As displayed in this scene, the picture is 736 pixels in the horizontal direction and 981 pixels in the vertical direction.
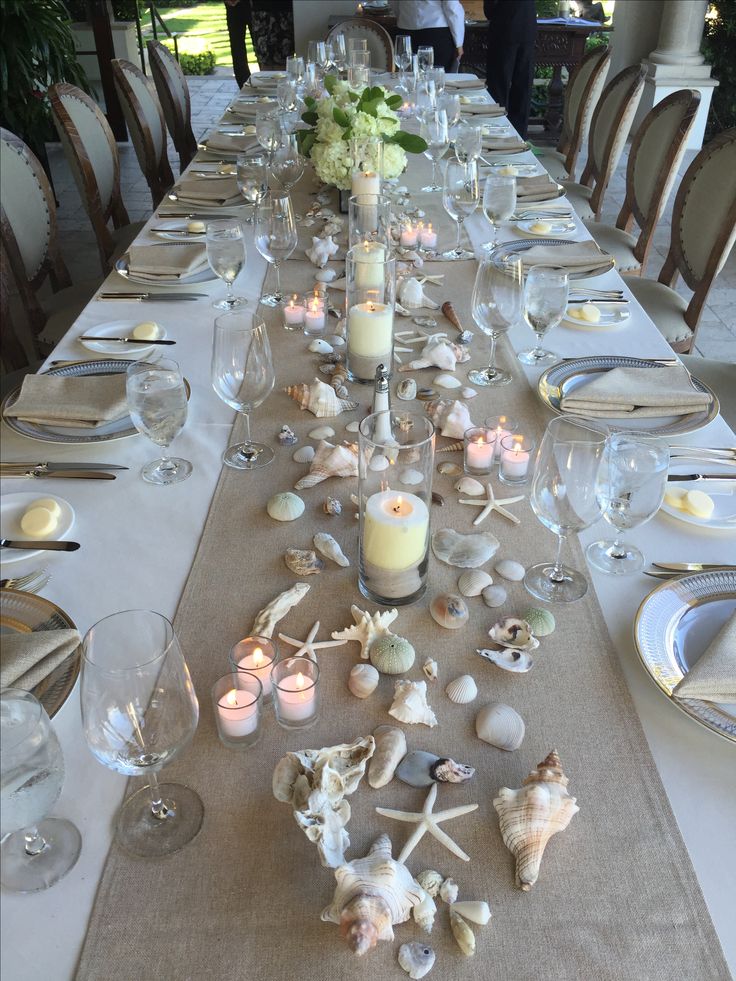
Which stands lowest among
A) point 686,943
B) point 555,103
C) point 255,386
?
point 555,103

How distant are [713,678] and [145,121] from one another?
2995mm

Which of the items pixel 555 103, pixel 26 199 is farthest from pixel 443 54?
pixel 26 199

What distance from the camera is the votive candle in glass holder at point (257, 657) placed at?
2.83 ft

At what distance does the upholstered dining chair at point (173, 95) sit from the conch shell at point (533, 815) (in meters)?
3.28

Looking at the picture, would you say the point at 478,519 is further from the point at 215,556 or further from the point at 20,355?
the point at 20,355

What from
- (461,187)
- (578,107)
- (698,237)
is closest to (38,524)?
(461,187)

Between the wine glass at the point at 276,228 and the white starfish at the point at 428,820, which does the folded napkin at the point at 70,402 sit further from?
the white starfish at the point at 428,820

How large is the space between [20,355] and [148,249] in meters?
0.48

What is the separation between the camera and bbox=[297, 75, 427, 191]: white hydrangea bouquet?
2025mm

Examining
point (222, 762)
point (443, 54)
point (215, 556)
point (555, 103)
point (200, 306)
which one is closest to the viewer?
point (222, 762)

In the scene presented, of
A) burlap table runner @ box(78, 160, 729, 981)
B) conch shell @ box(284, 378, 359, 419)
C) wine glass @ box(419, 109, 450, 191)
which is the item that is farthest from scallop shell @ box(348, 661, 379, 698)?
wine glass @ box(419, 109, 450, 191)

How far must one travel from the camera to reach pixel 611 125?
310cm

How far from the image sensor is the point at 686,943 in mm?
660

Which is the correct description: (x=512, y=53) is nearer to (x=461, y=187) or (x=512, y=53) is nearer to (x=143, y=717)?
(x=461, y=187)
